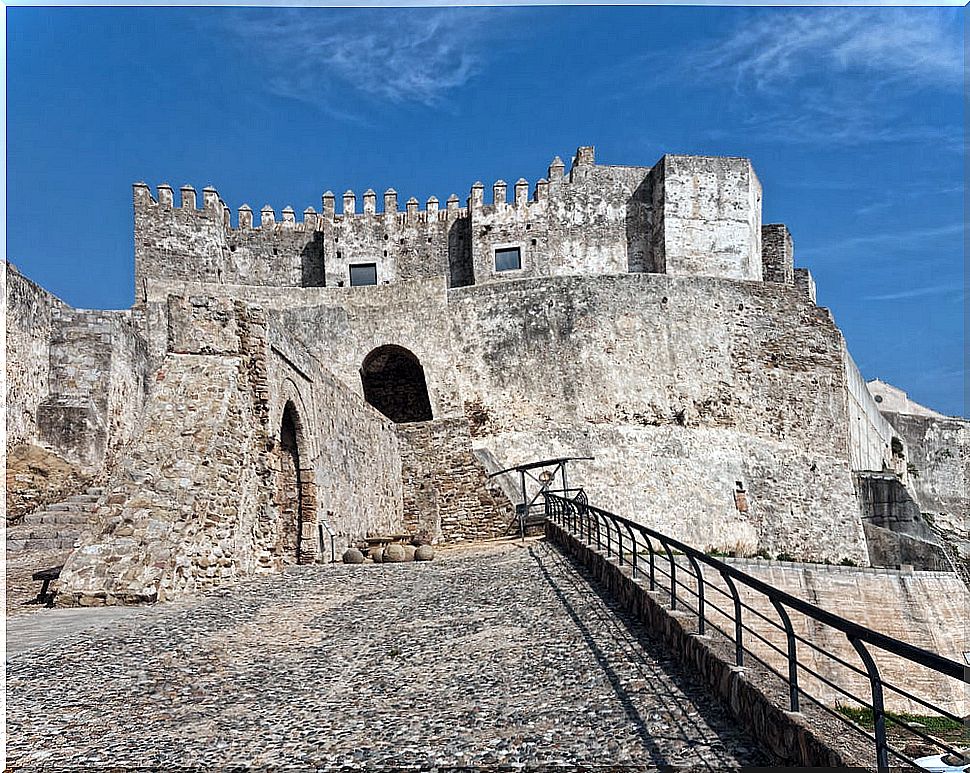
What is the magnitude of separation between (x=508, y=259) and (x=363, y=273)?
18.4ft

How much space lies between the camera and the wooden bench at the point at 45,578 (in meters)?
7.55

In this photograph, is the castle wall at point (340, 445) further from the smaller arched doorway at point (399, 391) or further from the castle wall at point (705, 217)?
the castle wall at point (705, 217)

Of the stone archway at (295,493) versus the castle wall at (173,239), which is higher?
the castle wall at (173,239)

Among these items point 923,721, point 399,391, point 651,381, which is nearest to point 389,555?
point 923,721

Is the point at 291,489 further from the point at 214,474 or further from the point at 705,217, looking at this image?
the point at 705,217

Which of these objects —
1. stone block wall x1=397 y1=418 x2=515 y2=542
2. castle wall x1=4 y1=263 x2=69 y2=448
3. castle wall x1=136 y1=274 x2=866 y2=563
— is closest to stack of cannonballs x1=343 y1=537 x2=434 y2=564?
stone block wall x1=397 y1=418 x2=515 y2=542

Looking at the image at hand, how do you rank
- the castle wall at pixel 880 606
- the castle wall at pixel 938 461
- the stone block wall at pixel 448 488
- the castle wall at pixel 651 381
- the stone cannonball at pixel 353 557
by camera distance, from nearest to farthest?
the stone cannonball at pixel 353 557, the castle wall at pixel 880 606, the stone block wall at pixel 448 488, the castle wall at pixel 651 381, the castle wall at pixel 938 461

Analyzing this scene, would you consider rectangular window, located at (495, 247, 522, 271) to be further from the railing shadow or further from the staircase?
the railing shadow

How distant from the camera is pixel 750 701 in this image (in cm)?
389

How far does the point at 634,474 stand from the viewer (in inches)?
754

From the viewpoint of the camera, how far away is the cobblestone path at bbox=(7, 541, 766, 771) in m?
3.80

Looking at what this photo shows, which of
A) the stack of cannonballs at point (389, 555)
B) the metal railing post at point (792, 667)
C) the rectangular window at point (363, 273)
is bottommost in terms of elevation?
the stack of cannonballs at point (389, 555)

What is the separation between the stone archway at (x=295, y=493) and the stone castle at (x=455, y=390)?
33 mm

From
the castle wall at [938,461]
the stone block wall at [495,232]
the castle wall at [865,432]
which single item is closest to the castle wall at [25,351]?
the stone block wall at [495,232]
